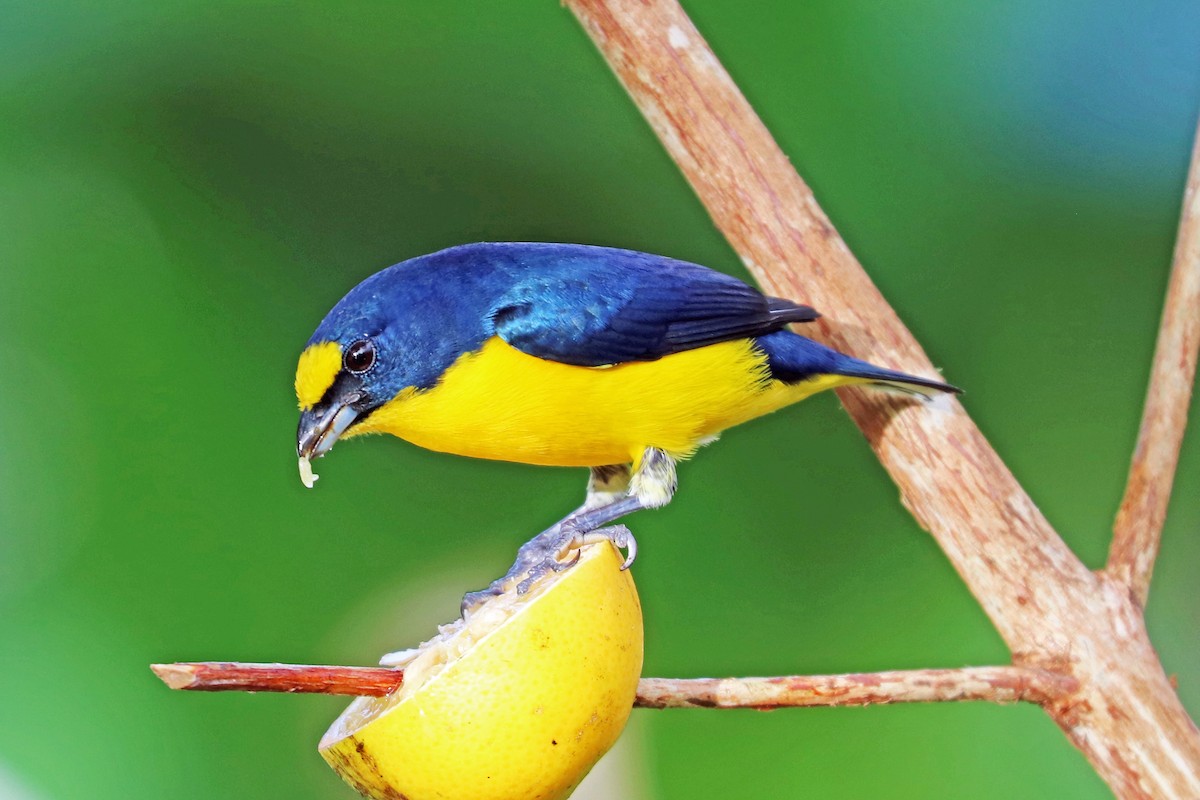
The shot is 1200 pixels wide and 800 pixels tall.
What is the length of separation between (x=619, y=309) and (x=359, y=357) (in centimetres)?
34

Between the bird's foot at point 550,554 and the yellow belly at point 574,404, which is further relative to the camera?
the yellow belly at point 574,404

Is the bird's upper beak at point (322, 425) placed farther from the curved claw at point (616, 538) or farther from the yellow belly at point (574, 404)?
the curved claw at point (616, 538)

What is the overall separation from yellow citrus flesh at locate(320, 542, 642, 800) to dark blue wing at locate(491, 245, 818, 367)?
39cm

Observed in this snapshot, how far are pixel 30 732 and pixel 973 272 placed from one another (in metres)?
2.05

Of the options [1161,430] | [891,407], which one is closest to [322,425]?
[891,407]

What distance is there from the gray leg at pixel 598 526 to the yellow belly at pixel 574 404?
3cm

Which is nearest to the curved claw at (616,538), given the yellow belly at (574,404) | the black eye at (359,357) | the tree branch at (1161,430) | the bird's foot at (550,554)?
the bird's foot at (550,554)

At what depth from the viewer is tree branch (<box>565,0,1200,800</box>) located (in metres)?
1.36

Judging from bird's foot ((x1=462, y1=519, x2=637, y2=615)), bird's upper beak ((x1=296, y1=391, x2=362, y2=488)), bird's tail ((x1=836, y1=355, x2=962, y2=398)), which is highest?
bird's upper beak ((x1=296, y1=391, x2=362, y2=488))

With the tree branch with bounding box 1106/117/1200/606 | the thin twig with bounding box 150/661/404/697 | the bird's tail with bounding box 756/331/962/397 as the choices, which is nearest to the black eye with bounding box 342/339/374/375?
the thin twig with bounding box 150/661/404/697

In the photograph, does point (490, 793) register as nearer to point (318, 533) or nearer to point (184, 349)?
point (318, 533)

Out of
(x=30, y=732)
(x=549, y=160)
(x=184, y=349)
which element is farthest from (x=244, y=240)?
(x=30, y=732)

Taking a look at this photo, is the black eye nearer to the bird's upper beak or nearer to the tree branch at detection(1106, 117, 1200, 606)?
the bird's upper beak

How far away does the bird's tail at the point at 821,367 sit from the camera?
143 centimetres
